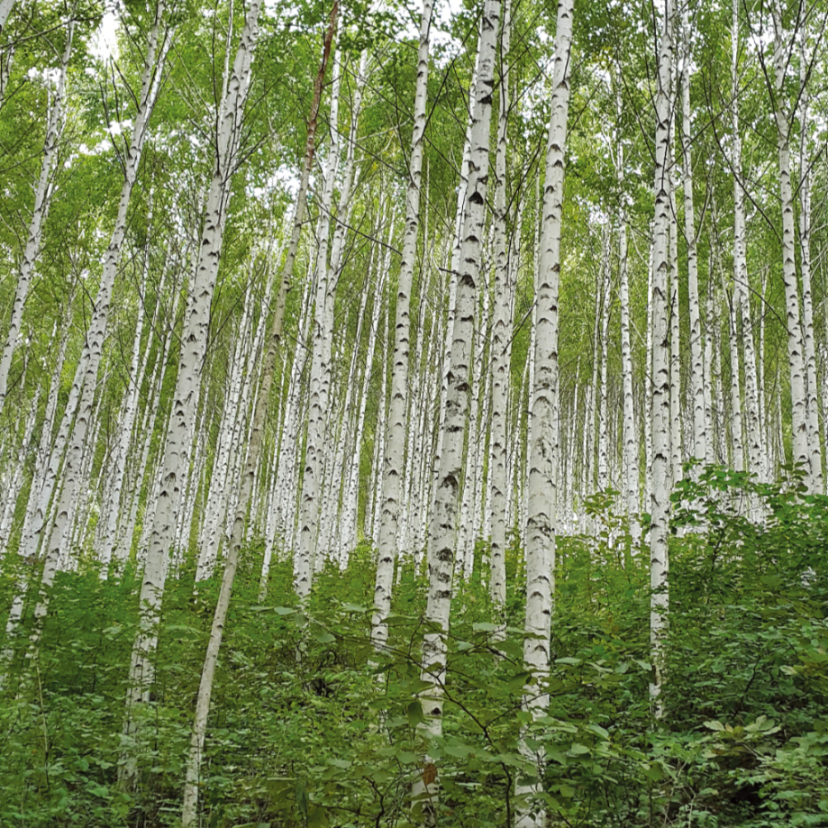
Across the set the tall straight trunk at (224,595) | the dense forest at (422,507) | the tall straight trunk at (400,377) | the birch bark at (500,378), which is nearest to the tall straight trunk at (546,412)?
the dense forest at (422,507)

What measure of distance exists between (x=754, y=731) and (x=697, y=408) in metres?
8.29

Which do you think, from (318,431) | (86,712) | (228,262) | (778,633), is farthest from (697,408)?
(228,262)

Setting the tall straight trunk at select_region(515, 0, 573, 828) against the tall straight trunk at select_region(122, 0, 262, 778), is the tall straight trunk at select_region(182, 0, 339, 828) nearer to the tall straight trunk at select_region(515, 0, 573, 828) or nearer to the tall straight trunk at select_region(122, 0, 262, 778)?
the tall straight trunk at select_region(122, 0, 262, 778)

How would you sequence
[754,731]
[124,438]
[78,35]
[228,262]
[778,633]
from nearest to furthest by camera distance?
[754,731]
[778,633]
[78,35]
[124,438]
[228,262]

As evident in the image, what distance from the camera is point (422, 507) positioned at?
1588 cm

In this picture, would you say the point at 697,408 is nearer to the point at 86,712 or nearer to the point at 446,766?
the point at 446,766

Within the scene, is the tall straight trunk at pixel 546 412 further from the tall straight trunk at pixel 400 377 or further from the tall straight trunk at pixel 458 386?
the tall straight trunk at pixel 400 377

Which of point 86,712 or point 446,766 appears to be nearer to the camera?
point 446,766

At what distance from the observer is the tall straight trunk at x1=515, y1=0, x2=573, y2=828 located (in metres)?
3.88

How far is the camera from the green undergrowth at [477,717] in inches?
105

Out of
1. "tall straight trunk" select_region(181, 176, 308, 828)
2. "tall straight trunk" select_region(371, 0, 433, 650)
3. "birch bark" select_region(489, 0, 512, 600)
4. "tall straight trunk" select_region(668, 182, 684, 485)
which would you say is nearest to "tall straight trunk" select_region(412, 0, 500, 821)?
"tall straight trunk" select_region(181, 176, 308, 828)

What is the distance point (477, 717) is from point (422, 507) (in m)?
12.9

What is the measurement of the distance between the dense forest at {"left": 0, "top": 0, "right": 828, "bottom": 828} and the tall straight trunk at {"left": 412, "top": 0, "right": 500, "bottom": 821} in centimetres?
3

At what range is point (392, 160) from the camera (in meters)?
13.4
